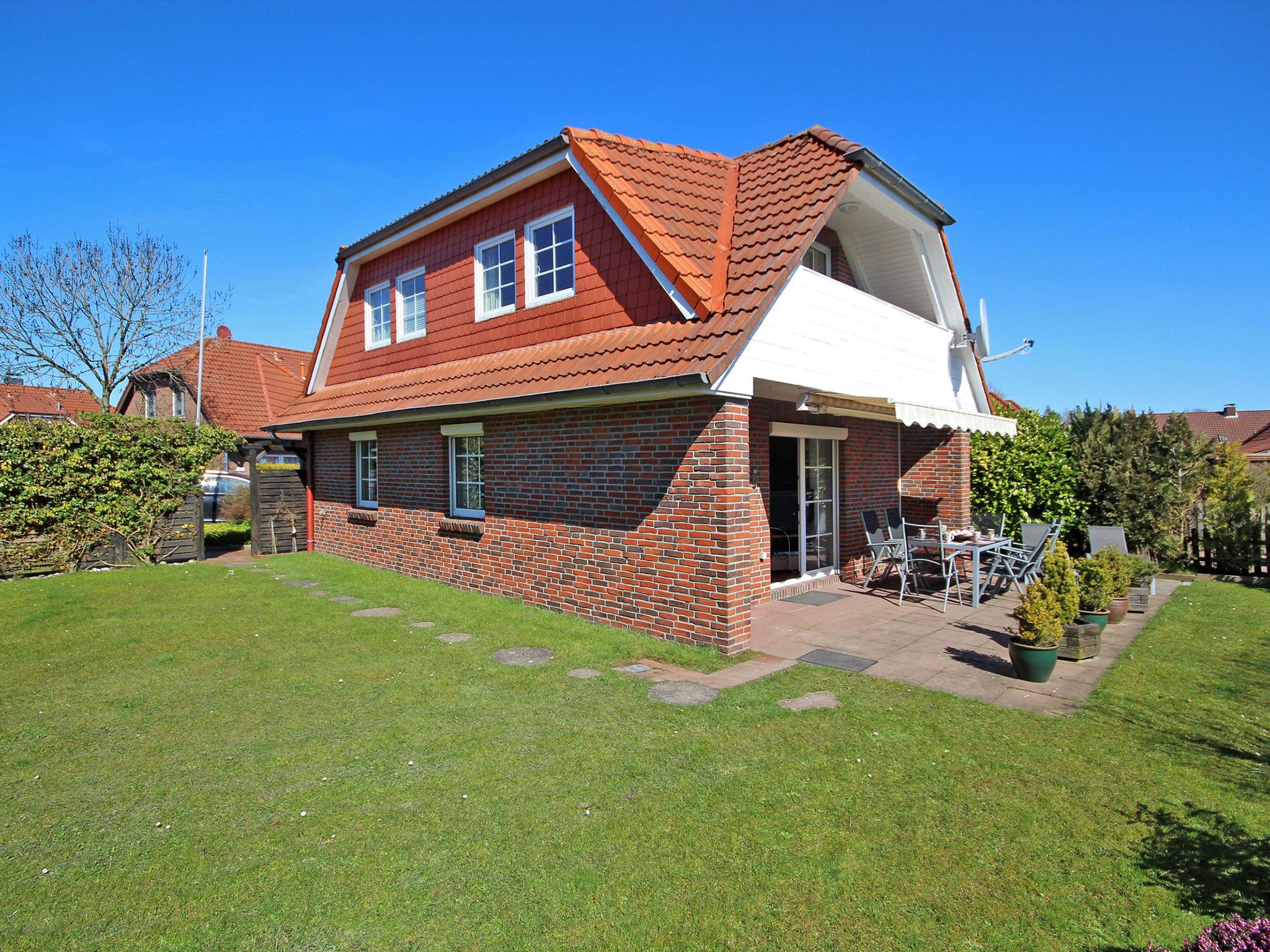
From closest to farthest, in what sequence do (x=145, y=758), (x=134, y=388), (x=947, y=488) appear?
1. (x=145, y=758)
2. (x=947, y=488)
3. (x=134, y=388)

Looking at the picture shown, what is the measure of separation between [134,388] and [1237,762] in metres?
39.3

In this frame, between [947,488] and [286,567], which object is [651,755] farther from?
[286,567]

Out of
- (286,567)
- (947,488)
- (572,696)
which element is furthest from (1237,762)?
(286,567)

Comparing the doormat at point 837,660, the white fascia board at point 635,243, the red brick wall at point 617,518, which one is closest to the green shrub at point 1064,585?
the doormat at point 837,660

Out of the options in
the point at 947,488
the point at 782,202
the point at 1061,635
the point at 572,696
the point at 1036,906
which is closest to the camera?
the point at 1036,906

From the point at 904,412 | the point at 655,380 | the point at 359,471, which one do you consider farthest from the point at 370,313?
the point at 904,412

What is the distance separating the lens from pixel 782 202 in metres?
A: 8.97

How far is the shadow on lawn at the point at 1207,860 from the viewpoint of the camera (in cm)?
342

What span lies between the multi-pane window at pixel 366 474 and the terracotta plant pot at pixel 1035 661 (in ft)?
41.2

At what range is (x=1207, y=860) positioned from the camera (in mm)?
3770

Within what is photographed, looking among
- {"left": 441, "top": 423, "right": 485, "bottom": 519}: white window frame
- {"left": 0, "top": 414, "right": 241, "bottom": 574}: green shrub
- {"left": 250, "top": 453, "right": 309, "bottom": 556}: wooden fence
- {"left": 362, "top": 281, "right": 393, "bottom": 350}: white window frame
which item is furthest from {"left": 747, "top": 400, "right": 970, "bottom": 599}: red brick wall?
{"left": 0, "top": 414, "right": 241, "bottom": 574}: green shrub

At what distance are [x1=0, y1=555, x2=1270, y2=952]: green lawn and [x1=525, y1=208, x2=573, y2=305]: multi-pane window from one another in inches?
224

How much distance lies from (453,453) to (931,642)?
822 cm

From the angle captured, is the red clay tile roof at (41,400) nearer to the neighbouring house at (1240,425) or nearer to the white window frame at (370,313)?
the white window frame at (370,313)
